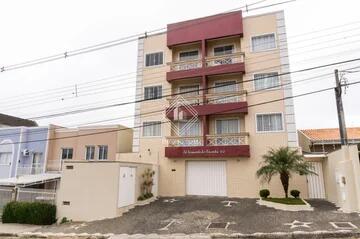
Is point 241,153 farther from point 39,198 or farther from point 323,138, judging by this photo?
point 39,198

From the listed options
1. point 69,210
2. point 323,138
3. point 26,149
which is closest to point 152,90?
point 69,210

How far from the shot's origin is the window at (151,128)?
22.5 m

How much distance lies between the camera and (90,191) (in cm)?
1600

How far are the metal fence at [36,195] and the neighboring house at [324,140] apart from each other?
63.6 feet

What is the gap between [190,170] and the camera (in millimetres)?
21078

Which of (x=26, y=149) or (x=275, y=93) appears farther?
(x=26, y=149)

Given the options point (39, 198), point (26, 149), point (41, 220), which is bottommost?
point (41, 220)

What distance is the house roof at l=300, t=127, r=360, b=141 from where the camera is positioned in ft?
77.8

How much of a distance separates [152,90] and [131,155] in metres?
5.68

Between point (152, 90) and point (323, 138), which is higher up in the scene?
point (152, 90)

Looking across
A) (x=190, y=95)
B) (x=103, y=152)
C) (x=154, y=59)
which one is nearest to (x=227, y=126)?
(x=190, y=95)

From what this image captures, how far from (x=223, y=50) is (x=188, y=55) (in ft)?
9.81

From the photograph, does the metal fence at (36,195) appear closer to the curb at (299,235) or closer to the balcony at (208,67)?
the curb at (299,235)

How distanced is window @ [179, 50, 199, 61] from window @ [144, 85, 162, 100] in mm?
3200
